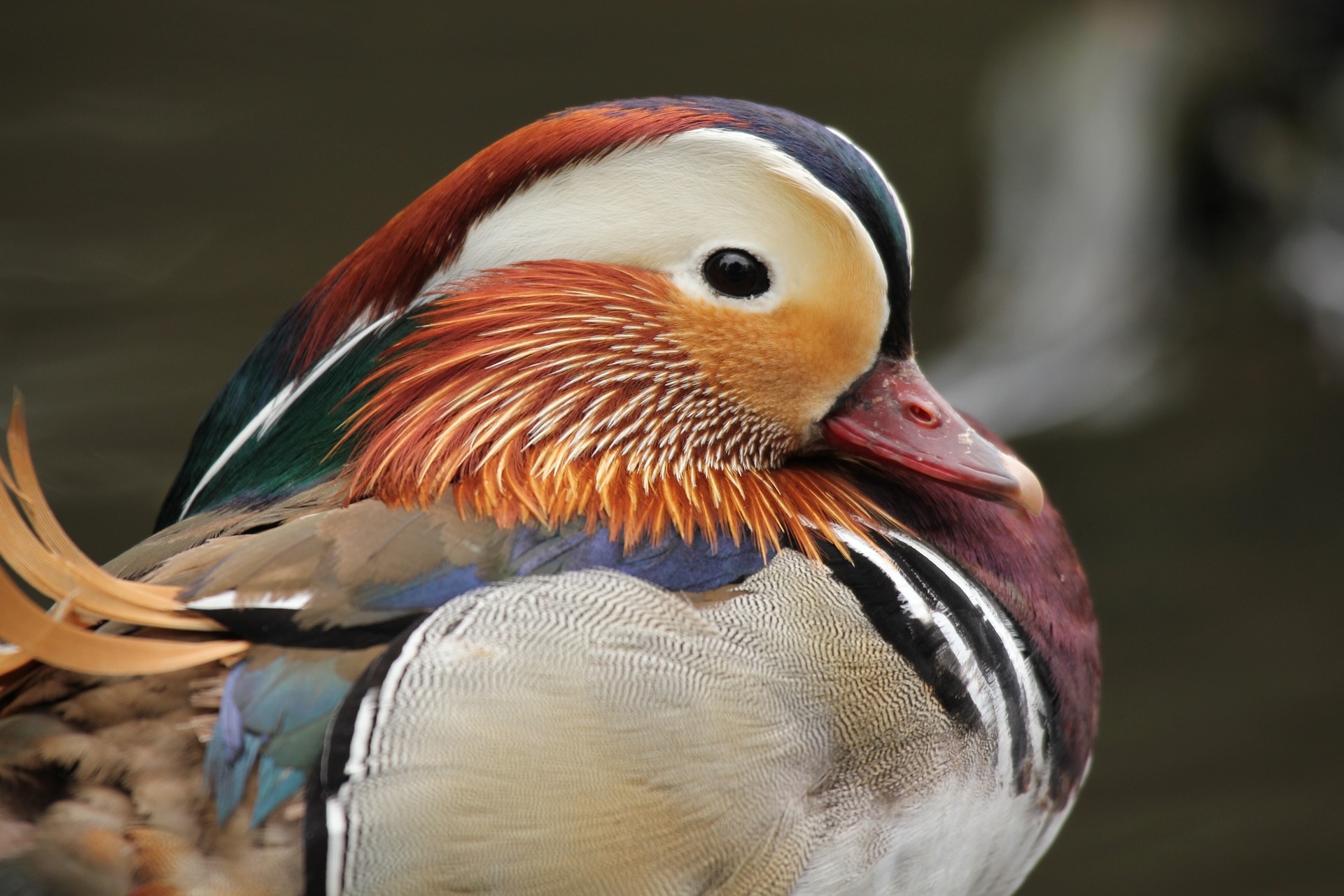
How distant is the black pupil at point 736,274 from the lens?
111 centimetres

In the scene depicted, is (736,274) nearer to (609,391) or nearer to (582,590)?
(609,391)

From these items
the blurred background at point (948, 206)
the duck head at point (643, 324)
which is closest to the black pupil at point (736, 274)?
the duck head at point (643, 324)

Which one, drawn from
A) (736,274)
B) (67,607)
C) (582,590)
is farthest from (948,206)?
(67,607)

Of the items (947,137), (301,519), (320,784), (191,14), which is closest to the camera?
(320,784)

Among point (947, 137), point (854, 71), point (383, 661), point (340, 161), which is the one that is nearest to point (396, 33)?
point (340, 161)

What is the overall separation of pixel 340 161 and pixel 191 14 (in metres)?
0.49

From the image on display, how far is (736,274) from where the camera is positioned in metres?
1.11

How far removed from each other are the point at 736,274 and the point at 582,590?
0.97 ft

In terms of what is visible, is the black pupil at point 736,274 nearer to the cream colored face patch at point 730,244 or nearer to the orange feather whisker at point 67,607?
the cream colored face patch at point 730,244

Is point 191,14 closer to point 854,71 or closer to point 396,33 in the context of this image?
point 396,33

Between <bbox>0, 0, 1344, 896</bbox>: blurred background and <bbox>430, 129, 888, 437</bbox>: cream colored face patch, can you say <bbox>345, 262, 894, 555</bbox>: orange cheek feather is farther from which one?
<bbox>0, 0, 1344, 896</bbox>: blurred background

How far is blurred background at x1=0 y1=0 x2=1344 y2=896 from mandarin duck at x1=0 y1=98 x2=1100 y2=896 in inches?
74.9

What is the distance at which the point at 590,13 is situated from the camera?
3471 millimetres

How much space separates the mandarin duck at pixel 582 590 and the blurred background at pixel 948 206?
190 centimetres
